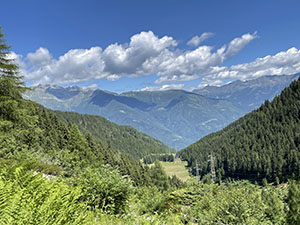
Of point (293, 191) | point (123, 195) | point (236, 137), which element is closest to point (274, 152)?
point (236, 137)

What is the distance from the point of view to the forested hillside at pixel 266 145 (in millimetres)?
112562

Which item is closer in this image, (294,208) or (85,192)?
(85,192)

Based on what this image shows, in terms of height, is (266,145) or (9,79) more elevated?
(9,79)

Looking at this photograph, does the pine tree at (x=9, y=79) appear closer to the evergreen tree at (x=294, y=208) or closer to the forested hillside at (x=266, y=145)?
the evergreen tree at (x=294, y=208)

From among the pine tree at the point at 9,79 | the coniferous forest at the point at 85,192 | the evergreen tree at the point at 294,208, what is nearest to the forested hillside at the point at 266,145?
the coniferous forest at the point at 85,192

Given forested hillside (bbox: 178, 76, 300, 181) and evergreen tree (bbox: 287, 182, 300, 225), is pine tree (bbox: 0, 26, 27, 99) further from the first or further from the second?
forested hillside (bbox: 178, 76, 300, 181)

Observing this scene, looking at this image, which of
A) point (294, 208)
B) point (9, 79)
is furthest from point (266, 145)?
point (9, 79)

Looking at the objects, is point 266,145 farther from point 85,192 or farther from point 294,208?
point 85,192

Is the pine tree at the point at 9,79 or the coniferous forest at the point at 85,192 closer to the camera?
the coniferous forest at the point at 85,192

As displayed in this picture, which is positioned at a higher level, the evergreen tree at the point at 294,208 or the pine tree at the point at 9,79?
the pine tree at the point at 9,79

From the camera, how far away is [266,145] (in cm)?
13775

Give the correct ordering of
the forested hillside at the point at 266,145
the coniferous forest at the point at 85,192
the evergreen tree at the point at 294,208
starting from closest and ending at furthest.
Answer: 1. the coniferous forest at the point at 85,192
2. the evergreen tree at the point at 294,208
3. the forested hillside at the point at 266,145

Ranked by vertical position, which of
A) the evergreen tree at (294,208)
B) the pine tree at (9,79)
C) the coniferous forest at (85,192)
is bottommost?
the evergreen tree at (294,208)

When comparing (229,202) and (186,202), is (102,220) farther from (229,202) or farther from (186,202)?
(186,202)
